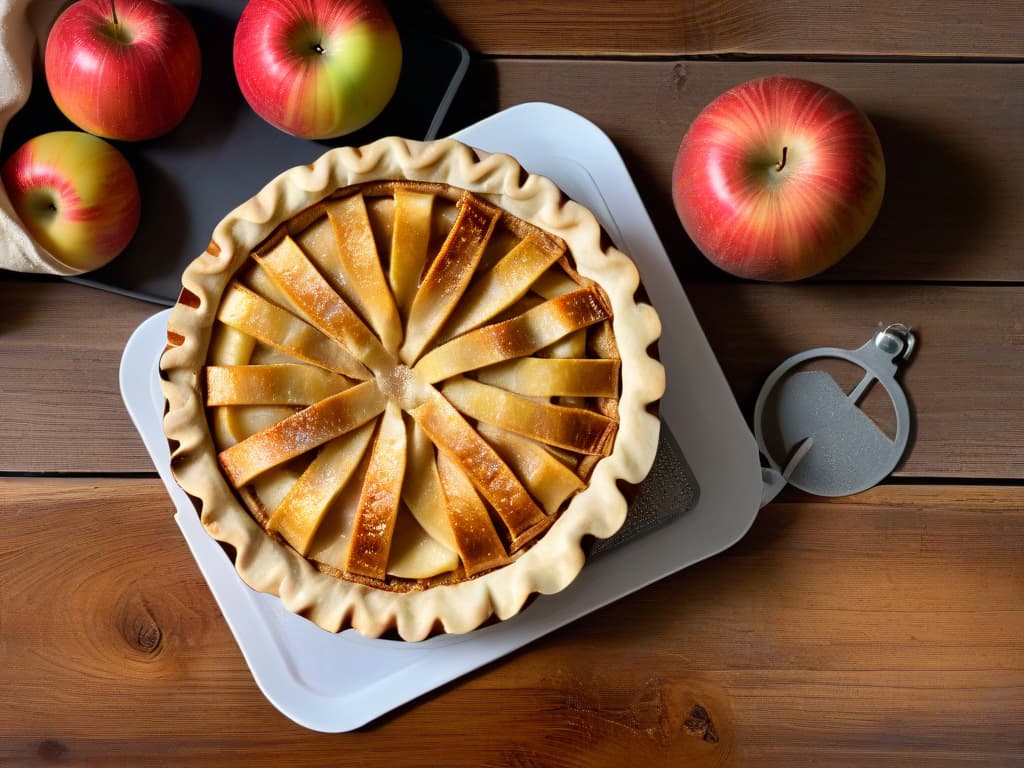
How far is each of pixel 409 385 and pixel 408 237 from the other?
197mm

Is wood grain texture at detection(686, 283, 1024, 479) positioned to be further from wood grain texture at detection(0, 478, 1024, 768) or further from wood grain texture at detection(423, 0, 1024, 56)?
wood grain texture at detection(423, 0, 1024, 56)

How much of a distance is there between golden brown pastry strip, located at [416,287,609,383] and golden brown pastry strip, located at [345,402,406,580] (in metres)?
0.11

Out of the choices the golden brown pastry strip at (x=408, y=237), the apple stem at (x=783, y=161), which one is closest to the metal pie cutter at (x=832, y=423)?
the apple stem at (x=783, y=161)

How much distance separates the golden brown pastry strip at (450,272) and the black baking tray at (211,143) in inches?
11.6

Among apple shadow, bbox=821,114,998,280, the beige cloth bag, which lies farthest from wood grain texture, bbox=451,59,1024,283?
the beige cloth bag

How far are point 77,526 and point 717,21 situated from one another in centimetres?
133

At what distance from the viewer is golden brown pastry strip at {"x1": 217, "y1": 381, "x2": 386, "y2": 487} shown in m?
1.16

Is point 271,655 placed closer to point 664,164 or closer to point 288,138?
point 288,138

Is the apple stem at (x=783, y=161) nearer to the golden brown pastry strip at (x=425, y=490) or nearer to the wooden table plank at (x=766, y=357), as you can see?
the wooden table plank at (x=766, y=357)

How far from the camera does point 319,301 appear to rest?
118 centimetres

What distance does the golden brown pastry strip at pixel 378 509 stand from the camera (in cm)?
115

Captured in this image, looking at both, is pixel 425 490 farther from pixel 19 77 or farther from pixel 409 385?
pixel 19 77

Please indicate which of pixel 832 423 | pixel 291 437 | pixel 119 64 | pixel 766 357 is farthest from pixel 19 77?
pixel 832 423

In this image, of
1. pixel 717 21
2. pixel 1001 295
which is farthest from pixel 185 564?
pixel 1001 295
